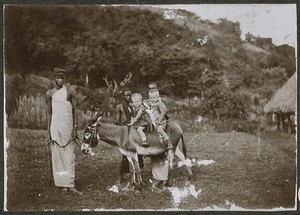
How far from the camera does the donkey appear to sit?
231cm

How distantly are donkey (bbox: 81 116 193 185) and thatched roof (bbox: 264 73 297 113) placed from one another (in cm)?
31

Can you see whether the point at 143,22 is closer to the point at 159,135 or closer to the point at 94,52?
the point at 94,52

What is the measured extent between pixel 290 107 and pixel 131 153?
1.80 feet

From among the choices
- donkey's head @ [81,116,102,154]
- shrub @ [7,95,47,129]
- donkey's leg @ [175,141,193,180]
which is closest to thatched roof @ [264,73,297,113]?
donkey's leg @ [175,141,193,180]

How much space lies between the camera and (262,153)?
2318 millimetres

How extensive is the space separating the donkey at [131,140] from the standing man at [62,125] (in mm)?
51

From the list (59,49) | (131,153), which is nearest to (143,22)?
(59,49)

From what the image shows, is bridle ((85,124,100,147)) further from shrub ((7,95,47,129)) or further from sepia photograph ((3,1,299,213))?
shrub ((7,95,47,129))

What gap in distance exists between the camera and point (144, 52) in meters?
2.31

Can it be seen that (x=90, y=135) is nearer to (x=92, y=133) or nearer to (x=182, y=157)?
(x=92, y=133)

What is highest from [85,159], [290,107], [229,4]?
[229,4]

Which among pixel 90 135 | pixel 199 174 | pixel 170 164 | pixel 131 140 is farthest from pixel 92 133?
pixel 199 174

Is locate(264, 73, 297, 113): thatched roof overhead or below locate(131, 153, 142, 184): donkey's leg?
overhead

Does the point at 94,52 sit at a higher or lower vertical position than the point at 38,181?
higher
